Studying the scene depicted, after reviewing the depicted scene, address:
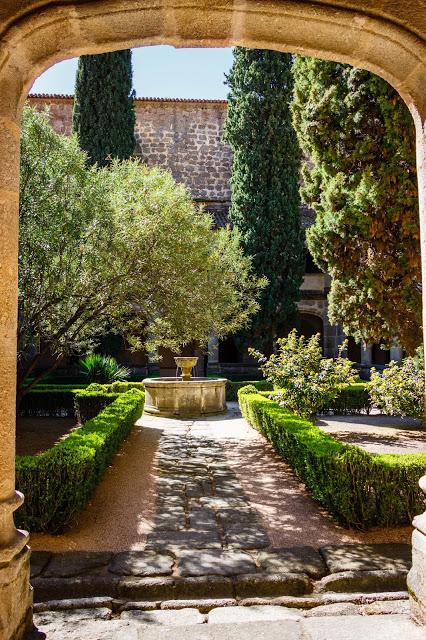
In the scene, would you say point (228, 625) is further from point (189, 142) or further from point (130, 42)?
point (189, 142)

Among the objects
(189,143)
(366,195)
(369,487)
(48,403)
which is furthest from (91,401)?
(189,143)

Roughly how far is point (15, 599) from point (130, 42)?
2646 mm

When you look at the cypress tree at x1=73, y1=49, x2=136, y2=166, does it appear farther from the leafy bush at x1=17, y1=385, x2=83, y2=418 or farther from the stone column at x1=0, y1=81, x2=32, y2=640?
the stone column at x1=0, y1=81, x2=32, y2=640

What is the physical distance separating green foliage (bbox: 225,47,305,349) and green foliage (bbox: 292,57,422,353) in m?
7.50

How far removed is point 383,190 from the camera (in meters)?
7.38

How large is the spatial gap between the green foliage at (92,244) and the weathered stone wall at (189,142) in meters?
12.7

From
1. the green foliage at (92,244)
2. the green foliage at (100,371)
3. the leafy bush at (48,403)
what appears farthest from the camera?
the green foliage at (100,371)

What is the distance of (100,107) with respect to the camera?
16.1 m

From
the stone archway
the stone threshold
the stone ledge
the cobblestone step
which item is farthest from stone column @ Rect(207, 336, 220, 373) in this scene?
the stone archway

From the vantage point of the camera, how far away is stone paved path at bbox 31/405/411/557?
3.98 metres

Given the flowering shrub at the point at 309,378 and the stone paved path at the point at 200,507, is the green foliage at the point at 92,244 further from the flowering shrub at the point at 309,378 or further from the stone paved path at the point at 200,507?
the stone paved path at the point at 200,507

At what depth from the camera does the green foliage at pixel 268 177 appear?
52.3ft

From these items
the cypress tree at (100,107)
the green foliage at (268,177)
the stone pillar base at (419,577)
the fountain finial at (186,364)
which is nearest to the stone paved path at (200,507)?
the stone pillar base at (419,577)

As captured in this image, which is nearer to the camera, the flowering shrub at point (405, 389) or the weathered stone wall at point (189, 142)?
the flowering shrub at point (405, 389)
